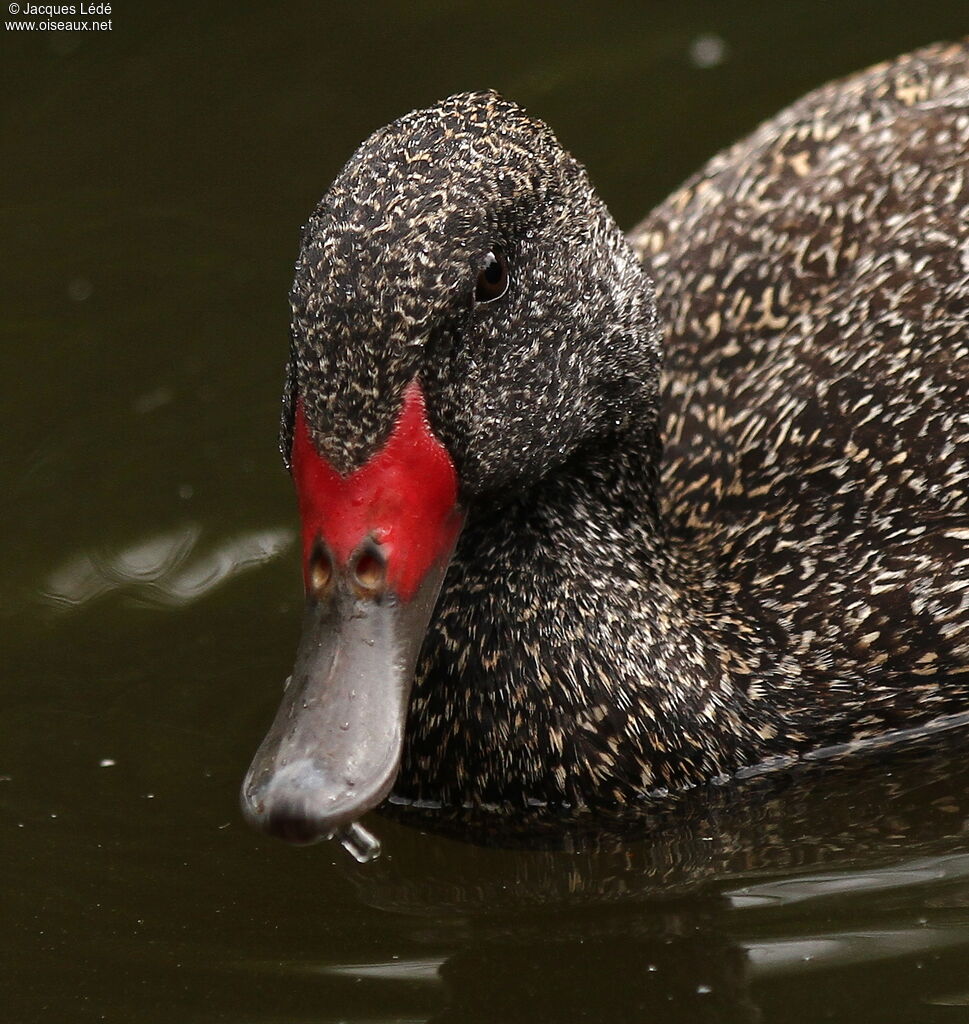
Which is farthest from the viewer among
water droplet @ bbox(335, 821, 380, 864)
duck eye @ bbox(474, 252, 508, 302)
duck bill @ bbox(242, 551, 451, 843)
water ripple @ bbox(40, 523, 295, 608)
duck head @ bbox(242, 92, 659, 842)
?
water ripple @ bbox(40, 523, 295, 608)

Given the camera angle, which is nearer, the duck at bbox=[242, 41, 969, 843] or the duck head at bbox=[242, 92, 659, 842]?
the duck head at bbox=[242, 92, 659, 842]

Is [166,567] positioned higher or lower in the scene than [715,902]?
higher

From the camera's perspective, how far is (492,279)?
19.3ft

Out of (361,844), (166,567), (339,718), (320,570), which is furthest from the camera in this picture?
(166,567)

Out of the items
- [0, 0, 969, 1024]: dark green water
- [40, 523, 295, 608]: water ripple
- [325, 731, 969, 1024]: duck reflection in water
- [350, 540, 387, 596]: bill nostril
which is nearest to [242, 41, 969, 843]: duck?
[350, 540, 387, 596]: bill nostril

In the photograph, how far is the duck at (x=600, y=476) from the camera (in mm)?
5535

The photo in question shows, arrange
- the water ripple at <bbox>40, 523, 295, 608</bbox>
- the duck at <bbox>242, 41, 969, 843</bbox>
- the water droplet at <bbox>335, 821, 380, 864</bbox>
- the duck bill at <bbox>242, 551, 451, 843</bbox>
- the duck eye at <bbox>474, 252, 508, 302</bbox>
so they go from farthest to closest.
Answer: the water ripple at <bbox>40, 523, 295, 608</bbox>, the water droplet at <bbox>335, 821, 380, 864</bbox>, the duck eye at <bbox>474, 252, 508, 302</bbox>, the duck at <bbox>242, 41, 969, 843</bbox>, the duck bill at <bbox>242, 551, 451, 843</bbox>

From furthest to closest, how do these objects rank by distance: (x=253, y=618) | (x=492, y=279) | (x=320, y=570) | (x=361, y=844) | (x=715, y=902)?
(x=253, y=618) < (x=361, y=844) < (x=715, y=902) < (x=492, y=279) < (x=320, y=570)

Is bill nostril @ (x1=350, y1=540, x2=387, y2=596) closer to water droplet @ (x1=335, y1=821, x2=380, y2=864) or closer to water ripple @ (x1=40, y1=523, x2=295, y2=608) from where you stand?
water droplet @ (x1=335, y1=821, x2=380, y2=864)

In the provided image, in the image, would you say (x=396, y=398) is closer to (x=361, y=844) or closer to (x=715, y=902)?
(x=361, y=844)

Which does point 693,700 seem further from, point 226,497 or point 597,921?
point 226,497

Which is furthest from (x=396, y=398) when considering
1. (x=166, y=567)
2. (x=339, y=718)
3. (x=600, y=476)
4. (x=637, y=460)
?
(x=166, y=567)

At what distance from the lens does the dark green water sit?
5.74m

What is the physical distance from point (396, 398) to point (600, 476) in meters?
1.18
